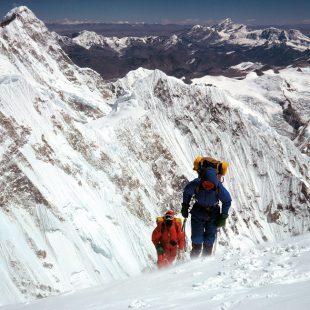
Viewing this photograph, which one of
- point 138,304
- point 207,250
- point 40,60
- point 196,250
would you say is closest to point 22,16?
point 40,60

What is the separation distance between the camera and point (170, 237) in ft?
59.5

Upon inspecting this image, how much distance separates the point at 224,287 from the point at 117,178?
50.3 metres

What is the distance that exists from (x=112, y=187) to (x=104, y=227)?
786 centimetres

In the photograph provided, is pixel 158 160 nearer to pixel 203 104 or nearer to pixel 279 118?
pixel 203 104

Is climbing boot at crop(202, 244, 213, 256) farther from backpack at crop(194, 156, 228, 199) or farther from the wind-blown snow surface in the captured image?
backpack at crop(194, 156, 228, 199)

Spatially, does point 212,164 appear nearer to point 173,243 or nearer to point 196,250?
point 196,250

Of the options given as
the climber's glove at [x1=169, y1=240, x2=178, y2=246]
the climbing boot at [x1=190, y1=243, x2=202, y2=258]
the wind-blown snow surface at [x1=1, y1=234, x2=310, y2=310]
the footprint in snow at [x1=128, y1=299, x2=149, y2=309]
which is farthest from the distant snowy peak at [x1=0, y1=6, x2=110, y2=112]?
the footprint in snow at [x1=128, y1=299, x2=149, y2=309]

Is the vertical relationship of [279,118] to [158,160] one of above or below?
above


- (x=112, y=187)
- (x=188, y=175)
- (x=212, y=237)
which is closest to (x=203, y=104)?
(x=188, y=175)

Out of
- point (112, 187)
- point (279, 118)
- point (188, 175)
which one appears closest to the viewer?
point (112, 187)

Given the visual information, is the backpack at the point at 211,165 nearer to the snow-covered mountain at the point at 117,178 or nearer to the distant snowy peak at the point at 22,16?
the snow-covered mountain at the point at 117,178

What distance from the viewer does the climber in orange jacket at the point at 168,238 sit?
1806 cm

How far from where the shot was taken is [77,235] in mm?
47000

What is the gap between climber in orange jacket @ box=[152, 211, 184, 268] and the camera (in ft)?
59.3
